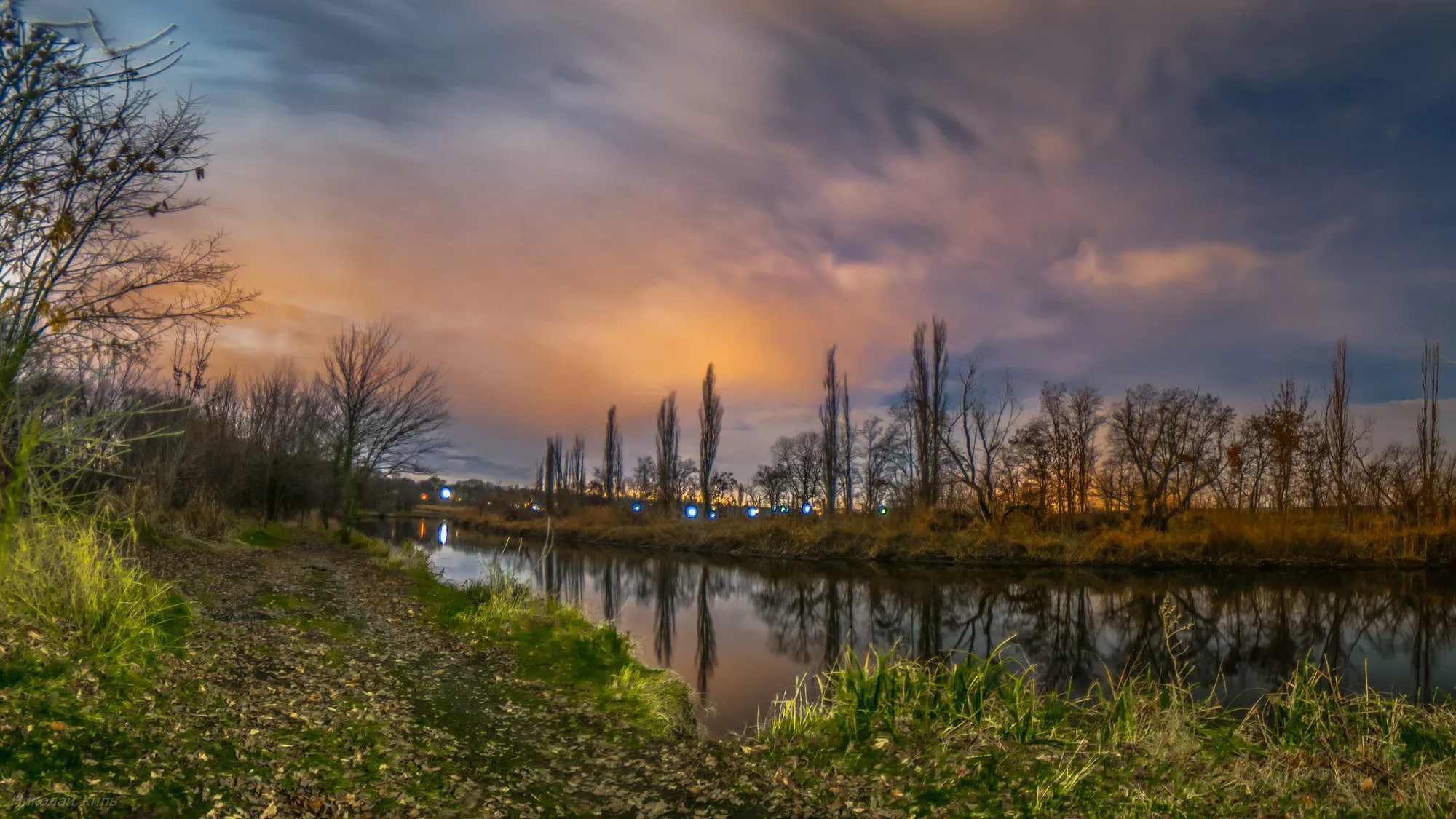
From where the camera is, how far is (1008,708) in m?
5.81

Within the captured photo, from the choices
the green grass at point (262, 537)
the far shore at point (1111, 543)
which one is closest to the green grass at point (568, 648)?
the green grass at point (262, 537)

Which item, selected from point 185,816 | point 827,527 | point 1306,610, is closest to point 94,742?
point 185,816

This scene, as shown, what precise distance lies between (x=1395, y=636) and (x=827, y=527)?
21.8 meters

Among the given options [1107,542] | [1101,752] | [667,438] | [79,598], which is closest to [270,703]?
[79,598]

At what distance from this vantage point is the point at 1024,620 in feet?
56.4

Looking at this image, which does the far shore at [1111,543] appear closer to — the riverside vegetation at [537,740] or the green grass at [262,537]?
the green grass at [262,537]

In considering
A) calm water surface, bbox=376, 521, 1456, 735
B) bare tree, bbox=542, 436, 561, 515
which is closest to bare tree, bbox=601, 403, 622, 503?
bare tree, bbox=542, 436, 561, 515

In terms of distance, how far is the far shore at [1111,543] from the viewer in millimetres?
26594

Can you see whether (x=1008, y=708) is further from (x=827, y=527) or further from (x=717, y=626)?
(x=827, y=527)

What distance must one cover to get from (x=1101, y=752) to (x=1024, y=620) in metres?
13.4

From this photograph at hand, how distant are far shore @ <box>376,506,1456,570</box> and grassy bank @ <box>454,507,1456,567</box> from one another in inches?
1.5

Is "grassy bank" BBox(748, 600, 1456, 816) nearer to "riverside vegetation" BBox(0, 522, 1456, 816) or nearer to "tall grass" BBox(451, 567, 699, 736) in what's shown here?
"riverside vegetation" BBox(0, 522, 1456, 816)

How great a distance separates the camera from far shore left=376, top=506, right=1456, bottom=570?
1047 inches

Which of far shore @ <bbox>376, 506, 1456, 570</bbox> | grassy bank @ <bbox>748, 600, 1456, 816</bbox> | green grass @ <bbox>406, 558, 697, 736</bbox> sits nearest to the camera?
grassy bank @ <bbox>748, 600, 1456, 816</bbox>
